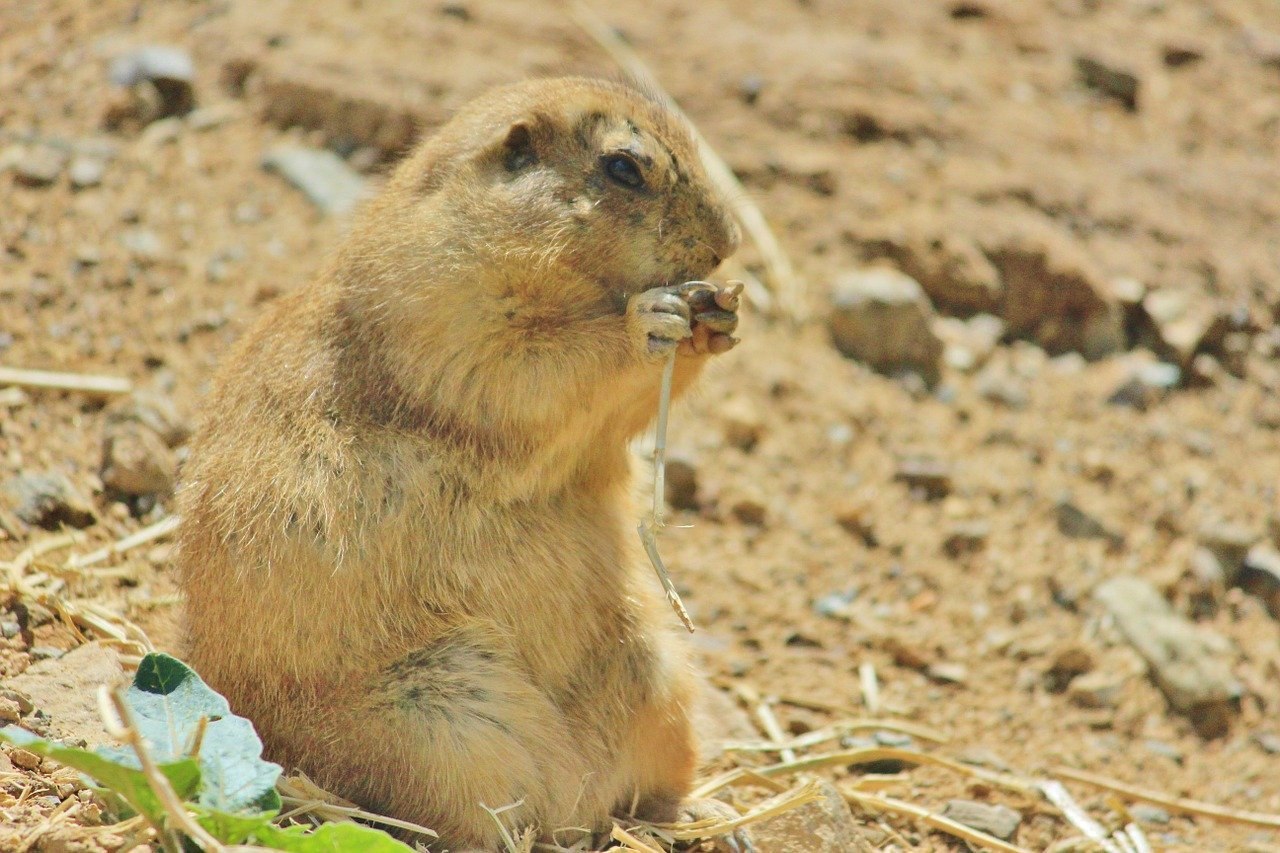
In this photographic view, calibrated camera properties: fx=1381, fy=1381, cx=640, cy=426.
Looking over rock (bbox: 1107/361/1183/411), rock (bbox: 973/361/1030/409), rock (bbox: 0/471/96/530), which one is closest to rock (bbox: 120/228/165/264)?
rock (bbox: 0/471/96/530)

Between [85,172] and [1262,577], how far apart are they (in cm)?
533

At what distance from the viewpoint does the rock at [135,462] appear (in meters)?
4.91

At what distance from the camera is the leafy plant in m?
3.13

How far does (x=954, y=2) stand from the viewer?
8289mm

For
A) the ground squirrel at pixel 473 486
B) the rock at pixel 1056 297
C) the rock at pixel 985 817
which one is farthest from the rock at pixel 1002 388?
the ground squirrel at pixel 473 486

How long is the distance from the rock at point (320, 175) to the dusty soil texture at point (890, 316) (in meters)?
0.06

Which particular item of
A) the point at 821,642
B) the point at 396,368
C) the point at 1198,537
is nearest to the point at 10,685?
the point at 396,368

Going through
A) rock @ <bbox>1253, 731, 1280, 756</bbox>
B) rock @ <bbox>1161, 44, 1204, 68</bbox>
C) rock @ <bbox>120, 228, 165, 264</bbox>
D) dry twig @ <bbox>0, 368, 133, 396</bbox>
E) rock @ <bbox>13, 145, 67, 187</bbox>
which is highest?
rock @ <bbox>13, 145, 67, 187</bbox>

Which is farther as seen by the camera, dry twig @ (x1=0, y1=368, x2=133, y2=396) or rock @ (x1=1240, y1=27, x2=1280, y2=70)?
rock @ (x1=1240, y1=27, x2=1280, y2=70)

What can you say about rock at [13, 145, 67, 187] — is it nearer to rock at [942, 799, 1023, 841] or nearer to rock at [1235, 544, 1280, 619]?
rock at [942, 799, 1023, 841]

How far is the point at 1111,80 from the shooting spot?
786 centimetres

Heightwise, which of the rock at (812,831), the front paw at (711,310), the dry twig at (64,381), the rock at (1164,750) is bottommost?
the rock at (1164,750)

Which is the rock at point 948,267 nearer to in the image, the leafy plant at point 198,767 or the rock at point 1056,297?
the rock at point 1056,297

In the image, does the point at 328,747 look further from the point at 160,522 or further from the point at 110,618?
the point at 160,522
